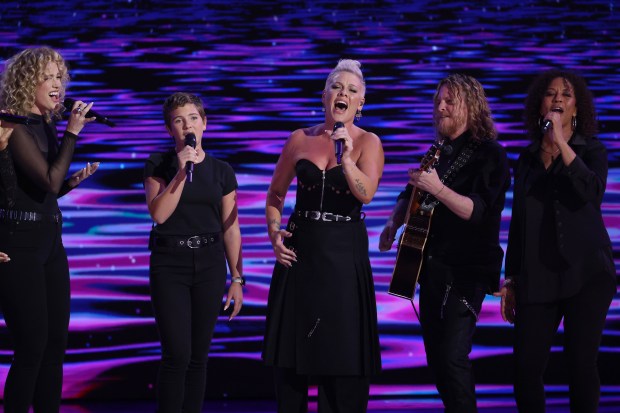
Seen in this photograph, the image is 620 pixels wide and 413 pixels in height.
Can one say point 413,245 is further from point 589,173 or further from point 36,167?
point 36,167

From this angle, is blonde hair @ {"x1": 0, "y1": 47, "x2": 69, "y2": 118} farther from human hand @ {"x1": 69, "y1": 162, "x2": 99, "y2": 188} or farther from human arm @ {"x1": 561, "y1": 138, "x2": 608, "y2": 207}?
human arm @ {"x1": 561, "y1": 138, "x2": 608, "y2": 207}

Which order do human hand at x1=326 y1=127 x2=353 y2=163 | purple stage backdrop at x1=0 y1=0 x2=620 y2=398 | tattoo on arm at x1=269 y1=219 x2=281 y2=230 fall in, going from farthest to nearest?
purple stage backdrop at x1=0 y1=0 x2=620 y2=398 → tattoo on arm at x1=269 y1=219 x2=281 y2=230 → human hand at x1=326 y1=127 x2=353 y2=163

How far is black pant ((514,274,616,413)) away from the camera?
10.2 ft

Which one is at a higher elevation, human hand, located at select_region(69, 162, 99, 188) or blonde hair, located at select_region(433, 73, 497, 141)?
blonde hair, located at select_region(433, 73, 497, 141)

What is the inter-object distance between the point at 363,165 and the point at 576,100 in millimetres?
799

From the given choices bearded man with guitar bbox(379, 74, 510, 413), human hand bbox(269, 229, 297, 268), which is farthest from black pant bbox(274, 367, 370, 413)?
human hand bbox(269, 229, 297, 268)

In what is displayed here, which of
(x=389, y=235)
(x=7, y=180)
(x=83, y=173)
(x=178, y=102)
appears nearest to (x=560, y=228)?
(x=389, y=235)

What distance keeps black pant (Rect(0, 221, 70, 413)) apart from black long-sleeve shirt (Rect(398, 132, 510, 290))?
129 cm

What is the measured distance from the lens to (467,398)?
3082 mm

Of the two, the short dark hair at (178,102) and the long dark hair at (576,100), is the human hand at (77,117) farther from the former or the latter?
the long dark hair at (576,100)

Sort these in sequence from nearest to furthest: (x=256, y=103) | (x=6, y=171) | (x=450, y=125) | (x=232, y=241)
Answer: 1. (x=6, y=171)
2. (x=450, y=125)
3. (x=232, y=241)
4. (x=256, y=103)

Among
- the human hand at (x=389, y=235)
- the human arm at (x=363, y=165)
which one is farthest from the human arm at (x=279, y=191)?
the human hand at (x=389, y=235)

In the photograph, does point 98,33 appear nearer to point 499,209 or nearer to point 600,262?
point 499,209

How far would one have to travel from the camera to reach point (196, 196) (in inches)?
133
